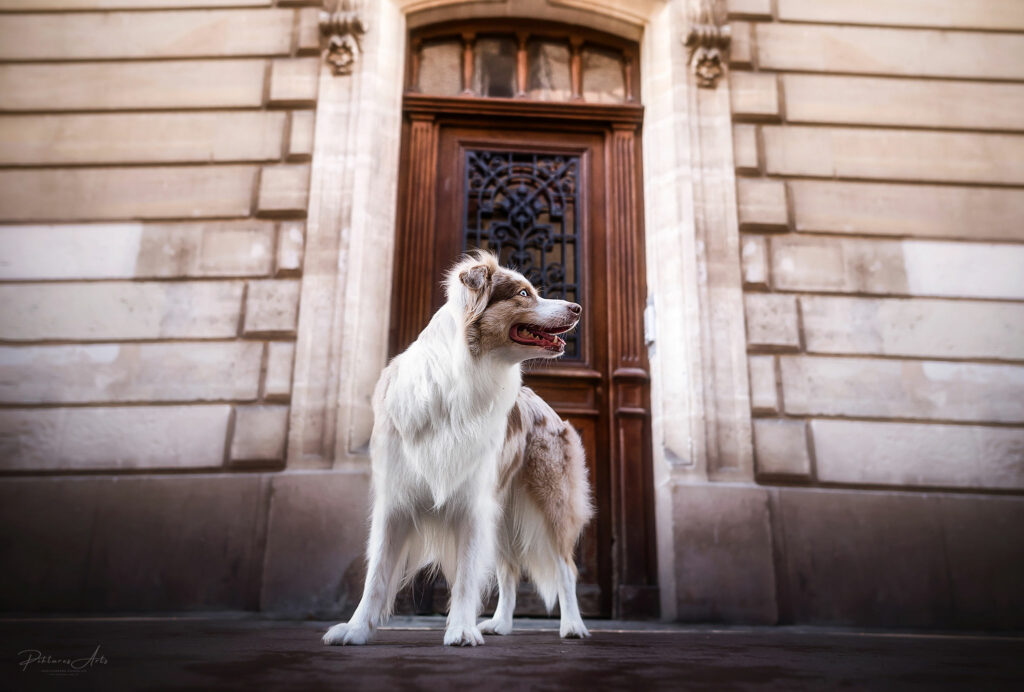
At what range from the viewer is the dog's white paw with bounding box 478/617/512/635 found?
319cm

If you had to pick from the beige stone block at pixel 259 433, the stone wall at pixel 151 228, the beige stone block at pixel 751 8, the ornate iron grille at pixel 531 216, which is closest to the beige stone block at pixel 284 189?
the stone wall at pixel 151 228

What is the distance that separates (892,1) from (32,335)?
24.9ft

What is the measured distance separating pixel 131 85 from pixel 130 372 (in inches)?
97.7

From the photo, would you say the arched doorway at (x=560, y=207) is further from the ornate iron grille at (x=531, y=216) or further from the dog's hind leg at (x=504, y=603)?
the dog's hind leg at (x=504, y=603)

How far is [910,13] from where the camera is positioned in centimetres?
589

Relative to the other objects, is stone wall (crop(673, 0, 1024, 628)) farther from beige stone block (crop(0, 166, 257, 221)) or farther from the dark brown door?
beige stone block (crop(0, 166, 257, 221))

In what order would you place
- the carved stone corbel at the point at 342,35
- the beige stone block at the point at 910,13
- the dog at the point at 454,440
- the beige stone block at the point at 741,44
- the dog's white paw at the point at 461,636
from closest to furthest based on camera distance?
the dog's white paw at the point at 461,636 → the dog at the point at 454,440 → the carved stone corbel at the point at 342,35 → the beige stone block at the point at 741,44 → the beige stone block at the point at 910,13

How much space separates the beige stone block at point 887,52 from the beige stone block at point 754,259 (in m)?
1.58

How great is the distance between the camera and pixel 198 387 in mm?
4977

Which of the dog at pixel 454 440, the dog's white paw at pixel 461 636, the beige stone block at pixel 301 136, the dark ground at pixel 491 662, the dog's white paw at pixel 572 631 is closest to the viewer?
the dark ground at pixel 491 662

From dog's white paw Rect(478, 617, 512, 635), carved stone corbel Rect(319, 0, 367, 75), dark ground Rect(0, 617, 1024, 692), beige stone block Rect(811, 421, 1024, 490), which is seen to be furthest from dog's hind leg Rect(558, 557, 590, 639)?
carved stone corbel Rect(319, 0, 367, 75)

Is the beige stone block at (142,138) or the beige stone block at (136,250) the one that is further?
the beige stone block at (142,138)

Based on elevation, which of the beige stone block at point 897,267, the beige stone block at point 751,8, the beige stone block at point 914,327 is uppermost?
the beige stone block at point 751,8

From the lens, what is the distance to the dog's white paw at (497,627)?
3191mm
